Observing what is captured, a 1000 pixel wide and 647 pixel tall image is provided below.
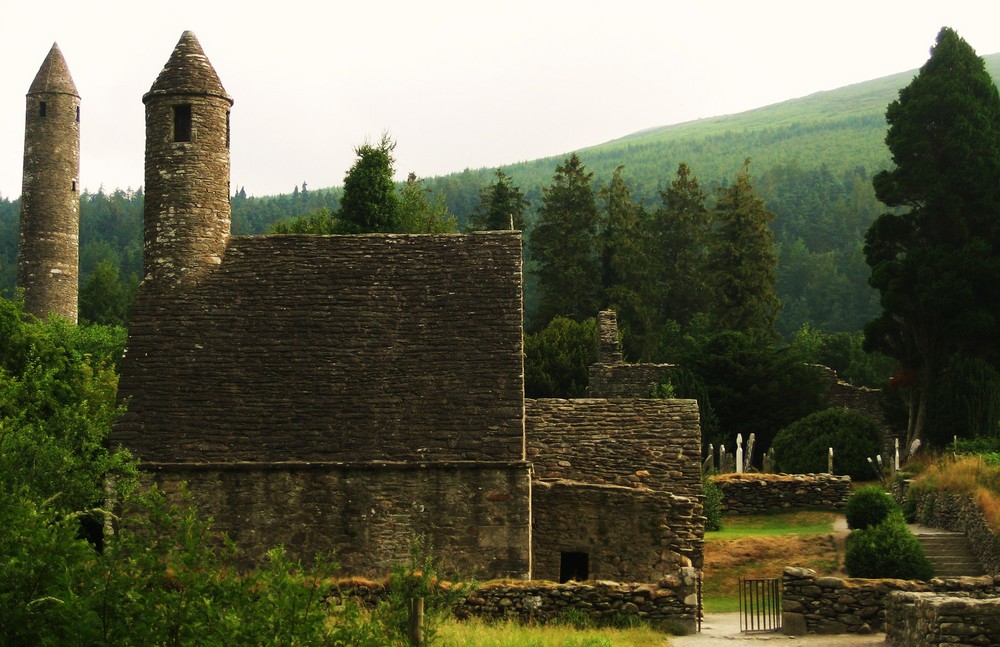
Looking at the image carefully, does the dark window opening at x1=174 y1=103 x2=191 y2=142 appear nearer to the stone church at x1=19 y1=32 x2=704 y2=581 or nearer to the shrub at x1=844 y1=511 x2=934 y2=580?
the stone church at x1=19 y1=32 x2=704 y2=581

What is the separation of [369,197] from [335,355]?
2273cm

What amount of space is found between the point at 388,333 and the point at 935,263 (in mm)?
21819

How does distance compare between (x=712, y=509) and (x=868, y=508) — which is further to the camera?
(x=712, y=509)

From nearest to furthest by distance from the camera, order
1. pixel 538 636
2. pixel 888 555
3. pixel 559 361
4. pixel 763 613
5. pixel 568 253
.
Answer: pixel 538 636
pixel 763 613
pixel 888 555
pixel 559 361
pixel 568 253

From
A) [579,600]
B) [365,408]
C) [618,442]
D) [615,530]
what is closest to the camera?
[579,600]

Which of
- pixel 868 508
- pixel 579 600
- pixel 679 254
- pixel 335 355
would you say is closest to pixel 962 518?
pixel 868 508

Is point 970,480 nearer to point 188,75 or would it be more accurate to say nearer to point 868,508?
point 868,508

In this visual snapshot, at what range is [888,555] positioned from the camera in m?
24.4

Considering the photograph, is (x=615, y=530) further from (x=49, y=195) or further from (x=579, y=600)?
(x=49, y=195)

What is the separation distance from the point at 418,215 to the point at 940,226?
23340 mm

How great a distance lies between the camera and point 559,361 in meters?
59.1

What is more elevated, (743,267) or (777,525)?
(743,267)

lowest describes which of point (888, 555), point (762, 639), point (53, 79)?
point (762, 639)

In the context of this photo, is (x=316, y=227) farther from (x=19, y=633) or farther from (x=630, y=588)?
(x=19, y=633)
